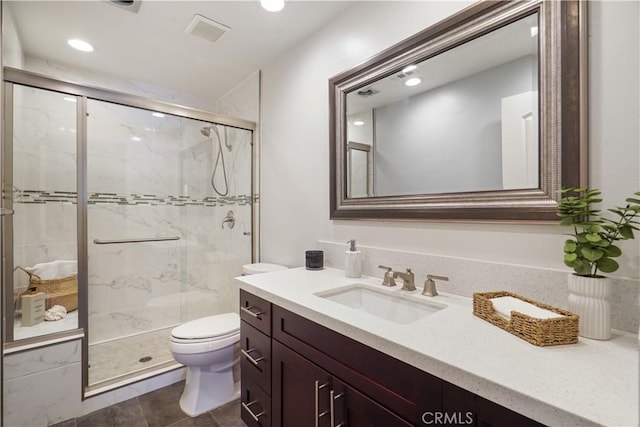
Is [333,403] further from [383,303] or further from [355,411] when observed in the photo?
[383,303]

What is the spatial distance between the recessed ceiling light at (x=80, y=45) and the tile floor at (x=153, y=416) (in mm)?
2447

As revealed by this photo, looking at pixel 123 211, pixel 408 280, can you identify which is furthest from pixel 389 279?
pixel 123 211

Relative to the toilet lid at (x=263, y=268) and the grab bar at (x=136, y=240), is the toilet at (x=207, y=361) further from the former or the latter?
the grab bar at (x=136, y=240)

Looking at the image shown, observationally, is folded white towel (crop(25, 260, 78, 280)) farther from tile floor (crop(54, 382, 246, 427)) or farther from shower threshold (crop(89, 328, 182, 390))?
tile floor (crop(54, 382, 246, 427))

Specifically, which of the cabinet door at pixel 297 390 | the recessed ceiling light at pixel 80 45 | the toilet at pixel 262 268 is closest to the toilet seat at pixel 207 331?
the toilet at pixel 262 268

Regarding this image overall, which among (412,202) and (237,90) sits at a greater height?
(237,90)

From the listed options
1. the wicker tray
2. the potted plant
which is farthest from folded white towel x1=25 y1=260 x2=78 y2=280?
the potted plant

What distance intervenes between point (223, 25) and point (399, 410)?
7.20 ft

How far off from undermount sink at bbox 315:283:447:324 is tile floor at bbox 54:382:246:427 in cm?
102

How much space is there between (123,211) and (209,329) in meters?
1.42

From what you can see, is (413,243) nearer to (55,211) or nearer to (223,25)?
(223,25)

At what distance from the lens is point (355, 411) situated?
2.89 feet

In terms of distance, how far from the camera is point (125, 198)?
8.17 feet

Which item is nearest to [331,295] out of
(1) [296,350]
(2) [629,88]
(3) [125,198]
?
(1) [296,350]
